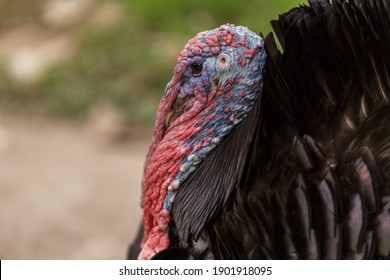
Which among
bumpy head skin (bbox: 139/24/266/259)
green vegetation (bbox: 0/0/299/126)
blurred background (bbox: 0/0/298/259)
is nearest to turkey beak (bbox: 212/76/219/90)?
bumpy head skin (bbox: 139/24/266/259)

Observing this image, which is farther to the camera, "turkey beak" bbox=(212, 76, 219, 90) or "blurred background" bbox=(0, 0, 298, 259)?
"blurred background" bbox=(0, 0, 298, 259)

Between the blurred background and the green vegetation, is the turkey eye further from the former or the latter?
the green vegetation

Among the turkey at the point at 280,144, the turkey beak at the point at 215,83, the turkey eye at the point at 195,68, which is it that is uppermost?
the turkey eye at the point at 195,68

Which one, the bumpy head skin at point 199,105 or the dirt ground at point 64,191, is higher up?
the dirt ground at point 64,191

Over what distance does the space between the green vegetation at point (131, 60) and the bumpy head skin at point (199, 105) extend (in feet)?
8.29

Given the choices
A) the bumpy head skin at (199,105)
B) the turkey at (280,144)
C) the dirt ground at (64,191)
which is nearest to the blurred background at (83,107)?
the dirt ground at (64,191)

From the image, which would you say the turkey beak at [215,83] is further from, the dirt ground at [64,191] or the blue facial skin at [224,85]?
the dirt ground at [64,191]

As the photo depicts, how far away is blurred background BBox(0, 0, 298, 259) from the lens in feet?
13.8

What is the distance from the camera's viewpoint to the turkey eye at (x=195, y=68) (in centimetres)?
228

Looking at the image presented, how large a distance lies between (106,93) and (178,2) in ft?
2.80

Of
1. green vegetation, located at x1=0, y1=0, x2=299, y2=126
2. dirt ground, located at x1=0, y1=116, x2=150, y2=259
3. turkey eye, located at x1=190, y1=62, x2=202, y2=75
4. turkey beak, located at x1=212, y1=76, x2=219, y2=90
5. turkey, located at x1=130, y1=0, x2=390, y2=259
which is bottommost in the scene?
turkey, located at x1=130, y1=0, x2=390, y2=259

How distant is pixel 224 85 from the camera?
2250 mm

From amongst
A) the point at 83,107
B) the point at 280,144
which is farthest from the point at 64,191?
the point at 280,144
